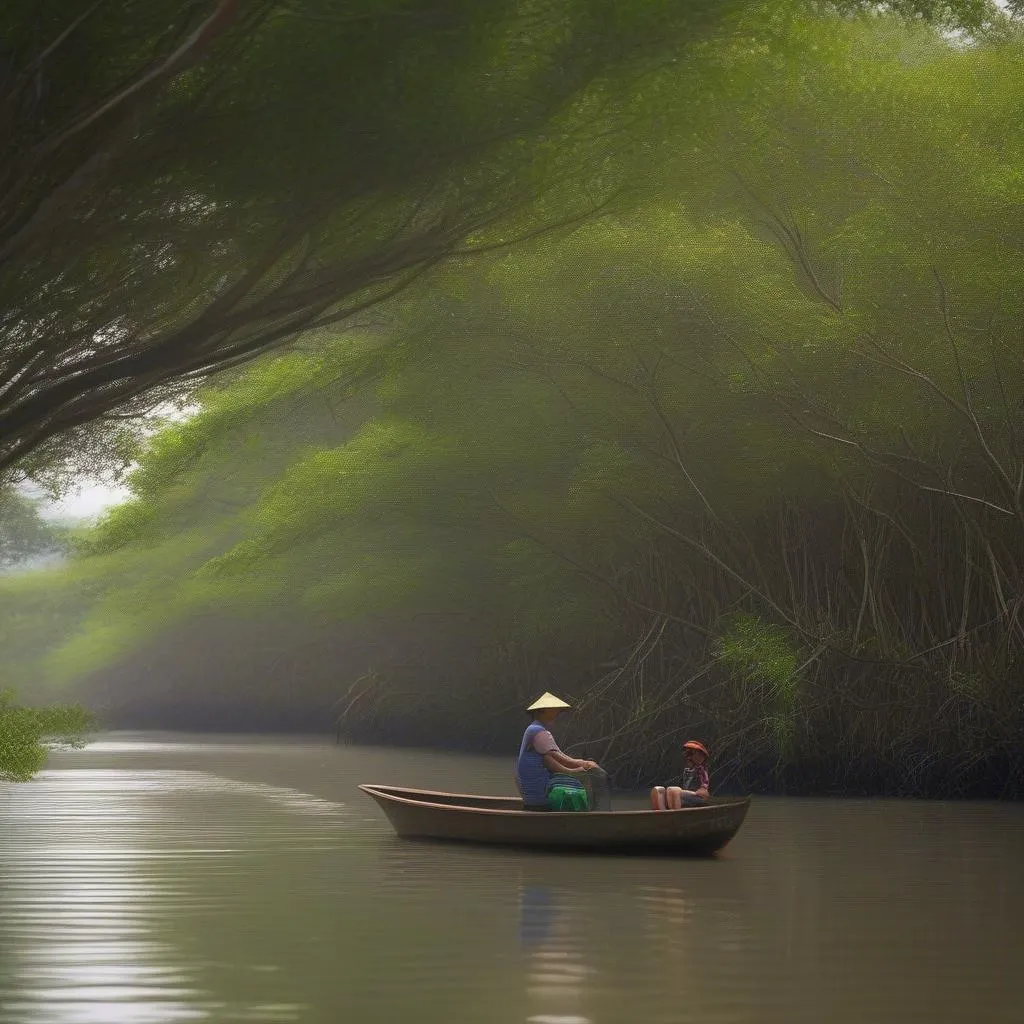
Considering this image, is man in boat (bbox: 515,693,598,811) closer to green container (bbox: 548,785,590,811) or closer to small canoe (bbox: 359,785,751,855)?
green container (bbox: 548,785,590,811)

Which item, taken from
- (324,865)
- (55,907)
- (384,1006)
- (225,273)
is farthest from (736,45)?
(384,1006)

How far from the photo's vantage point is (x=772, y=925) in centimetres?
1003

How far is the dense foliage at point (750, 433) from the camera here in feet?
53.5

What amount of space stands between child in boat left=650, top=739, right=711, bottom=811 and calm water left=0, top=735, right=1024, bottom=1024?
464 mm

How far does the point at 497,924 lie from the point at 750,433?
11.4 metres

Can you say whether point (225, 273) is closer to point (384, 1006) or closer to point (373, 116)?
point (373, 116)

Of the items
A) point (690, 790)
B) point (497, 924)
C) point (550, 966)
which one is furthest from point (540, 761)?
point (550, 966)

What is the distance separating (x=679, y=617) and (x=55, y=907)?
13.8 meters

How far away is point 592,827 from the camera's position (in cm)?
1358

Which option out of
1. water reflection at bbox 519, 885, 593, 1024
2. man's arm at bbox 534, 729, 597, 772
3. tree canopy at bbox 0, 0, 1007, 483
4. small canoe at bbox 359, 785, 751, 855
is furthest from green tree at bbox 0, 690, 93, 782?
water reflection at bbox 519, 885, 593, 1024

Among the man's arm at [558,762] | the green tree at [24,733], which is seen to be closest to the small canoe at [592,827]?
the man's arm at [558,762]

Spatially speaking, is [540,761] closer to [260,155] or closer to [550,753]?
[550,753]

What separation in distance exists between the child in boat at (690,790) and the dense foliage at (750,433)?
419 cm

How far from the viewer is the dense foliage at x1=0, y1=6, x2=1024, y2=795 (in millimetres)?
16297
